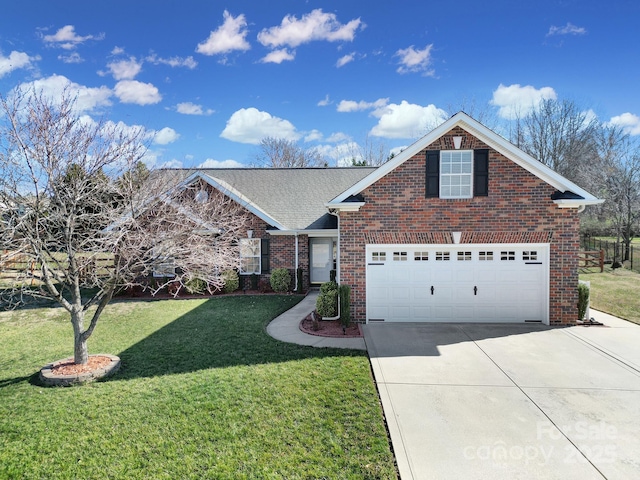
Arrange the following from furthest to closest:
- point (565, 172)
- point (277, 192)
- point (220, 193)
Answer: point (565, 172), point (277, 192), point (220, 193)

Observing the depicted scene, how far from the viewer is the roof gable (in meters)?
10.2

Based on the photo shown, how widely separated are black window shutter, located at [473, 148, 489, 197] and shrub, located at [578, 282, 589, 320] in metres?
3.94

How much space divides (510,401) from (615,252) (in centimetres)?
2669

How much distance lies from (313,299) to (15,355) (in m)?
9.31

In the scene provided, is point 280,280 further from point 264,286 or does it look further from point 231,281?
point 231,281

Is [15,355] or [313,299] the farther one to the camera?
[313,299]

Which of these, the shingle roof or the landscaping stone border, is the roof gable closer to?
the shingle roof

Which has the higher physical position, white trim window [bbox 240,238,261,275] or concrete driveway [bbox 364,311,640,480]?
white trim window [bbox 240,238,261,275]

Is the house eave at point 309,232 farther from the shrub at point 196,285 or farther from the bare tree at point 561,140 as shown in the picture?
the bare tree at point 561,140

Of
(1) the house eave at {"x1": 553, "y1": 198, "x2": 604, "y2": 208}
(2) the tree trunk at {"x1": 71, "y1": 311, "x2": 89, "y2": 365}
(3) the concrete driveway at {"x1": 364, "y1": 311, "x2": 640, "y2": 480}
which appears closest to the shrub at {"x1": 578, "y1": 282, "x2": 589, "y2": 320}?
(3) the concrete driveway at {"x1": 364, "y1": 311, "x2": 640, "y2": 480}

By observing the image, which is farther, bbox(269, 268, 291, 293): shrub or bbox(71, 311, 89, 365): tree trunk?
bbox(269, 268, 291, 293): shrub

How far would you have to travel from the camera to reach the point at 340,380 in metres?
6.94

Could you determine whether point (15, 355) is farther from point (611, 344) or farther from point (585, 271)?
point (585, 271)

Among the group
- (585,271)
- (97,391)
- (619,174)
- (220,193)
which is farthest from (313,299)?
(619,174)
